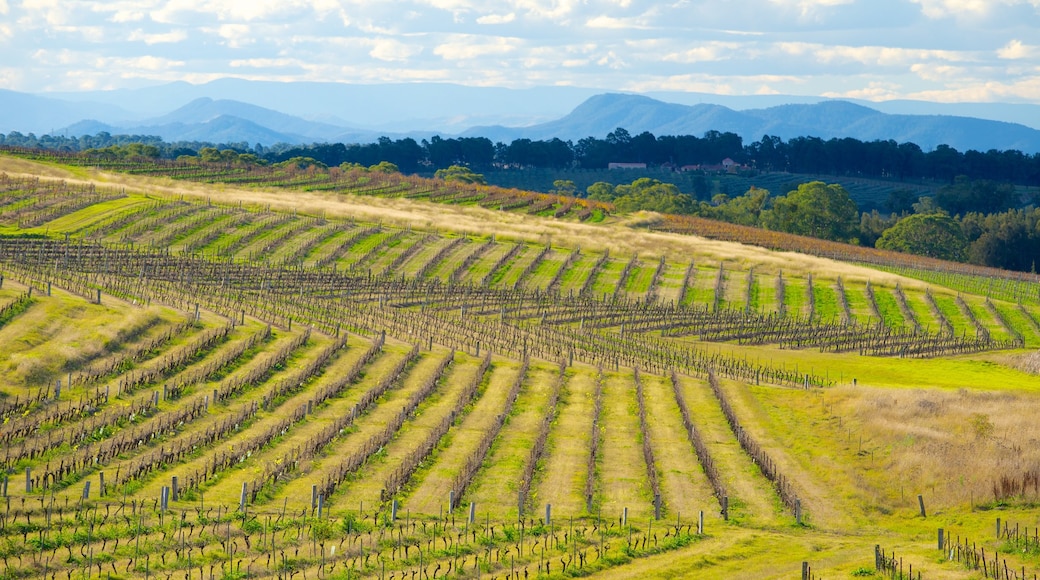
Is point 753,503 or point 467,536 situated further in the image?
point 753,503

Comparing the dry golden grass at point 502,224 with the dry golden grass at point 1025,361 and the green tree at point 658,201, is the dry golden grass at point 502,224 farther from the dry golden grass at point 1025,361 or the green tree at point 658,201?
the dry golden grass at point 1025,361

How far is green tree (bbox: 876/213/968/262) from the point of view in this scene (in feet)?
476

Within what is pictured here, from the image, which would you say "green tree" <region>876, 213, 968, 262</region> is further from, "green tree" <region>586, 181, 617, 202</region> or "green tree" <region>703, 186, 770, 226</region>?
"green tree" <region>586, 181, 617, 202</region>

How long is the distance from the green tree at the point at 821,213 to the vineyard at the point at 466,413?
A: 59961mm

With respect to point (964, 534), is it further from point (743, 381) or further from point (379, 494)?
point (743, 381)

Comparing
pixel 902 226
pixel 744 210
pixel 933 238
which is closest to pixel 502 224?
pixel 902 226

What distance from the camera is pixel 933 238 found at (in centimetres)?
14525

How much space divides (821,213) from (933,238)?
16451mm

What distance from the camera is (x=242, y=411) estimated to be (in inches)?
1774

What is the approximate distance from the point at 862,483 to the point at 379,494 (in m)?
17.7

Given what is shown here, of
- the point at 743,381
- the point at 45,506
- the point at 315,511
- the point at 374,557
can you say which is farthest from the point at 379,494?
the point at 743,381

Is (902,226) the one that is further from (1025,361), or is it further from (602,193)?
(1025,361)

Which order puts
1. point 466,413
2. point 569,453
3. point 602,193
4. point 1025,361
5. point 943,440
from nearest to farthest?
point 569,453 < point 943,440 < point 466,413 < point 1025,361 < point 602,193

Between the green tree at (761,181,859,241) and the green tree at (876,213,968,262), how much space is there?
1088 cm
